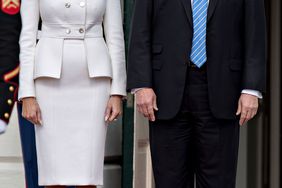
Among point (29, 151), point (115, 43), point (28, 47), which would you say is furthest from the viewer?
point (29, 151)

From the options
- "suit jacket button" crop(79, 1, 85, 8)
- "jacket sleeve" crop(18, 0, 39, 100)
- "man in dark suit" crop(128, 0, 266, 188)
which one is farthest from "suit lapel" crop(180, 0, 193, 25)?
"jacket sleeve" crop(18, 0, 39, 100)

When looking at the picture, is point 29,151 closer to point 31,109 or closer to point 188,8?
point 31,109

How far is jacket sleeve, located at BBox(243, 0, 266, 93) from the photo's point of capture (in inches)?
119

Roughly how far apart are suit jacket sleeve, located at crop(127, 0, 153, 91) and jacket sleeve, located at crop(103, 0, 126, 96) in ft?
0.35

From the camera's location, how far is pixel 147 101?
3025 millimetres

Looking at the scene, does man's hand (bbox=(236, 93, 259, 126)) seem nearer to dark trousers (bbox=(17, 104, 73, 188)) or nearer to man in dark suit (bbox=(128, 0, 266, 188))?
man in dark suit (bbox=(128, 0, 266, 188))

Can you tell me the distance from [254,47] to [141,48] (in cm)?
47

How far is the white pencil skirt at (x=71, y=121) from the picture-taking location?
3.16 m

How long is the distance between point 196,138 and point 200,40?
41 cm

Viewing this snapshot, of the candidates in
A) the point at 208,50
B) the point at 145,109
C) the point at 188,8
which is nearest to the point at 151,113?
the point at 145,109

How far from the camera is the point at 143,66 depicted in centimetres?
→ 304

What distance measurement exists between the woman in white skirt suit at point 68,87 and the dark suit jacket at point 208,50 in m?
0.18

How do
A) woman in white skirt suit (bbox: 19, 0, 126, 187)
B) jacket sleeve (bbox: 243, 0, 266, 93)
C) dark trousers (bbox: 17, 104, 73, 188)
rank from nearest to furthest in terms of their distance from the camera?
jacket sleeve (bbox: 243, 0, 266, 93) < woman in white skirt suit (bbox: 19, 0, 126, 187) < dark trousers (bbox: 17, 104, 73, 188)

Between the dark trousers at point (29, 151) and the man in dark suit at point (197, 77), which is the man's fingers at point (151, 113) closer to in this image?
the man in dark suit at point (197, 77)
